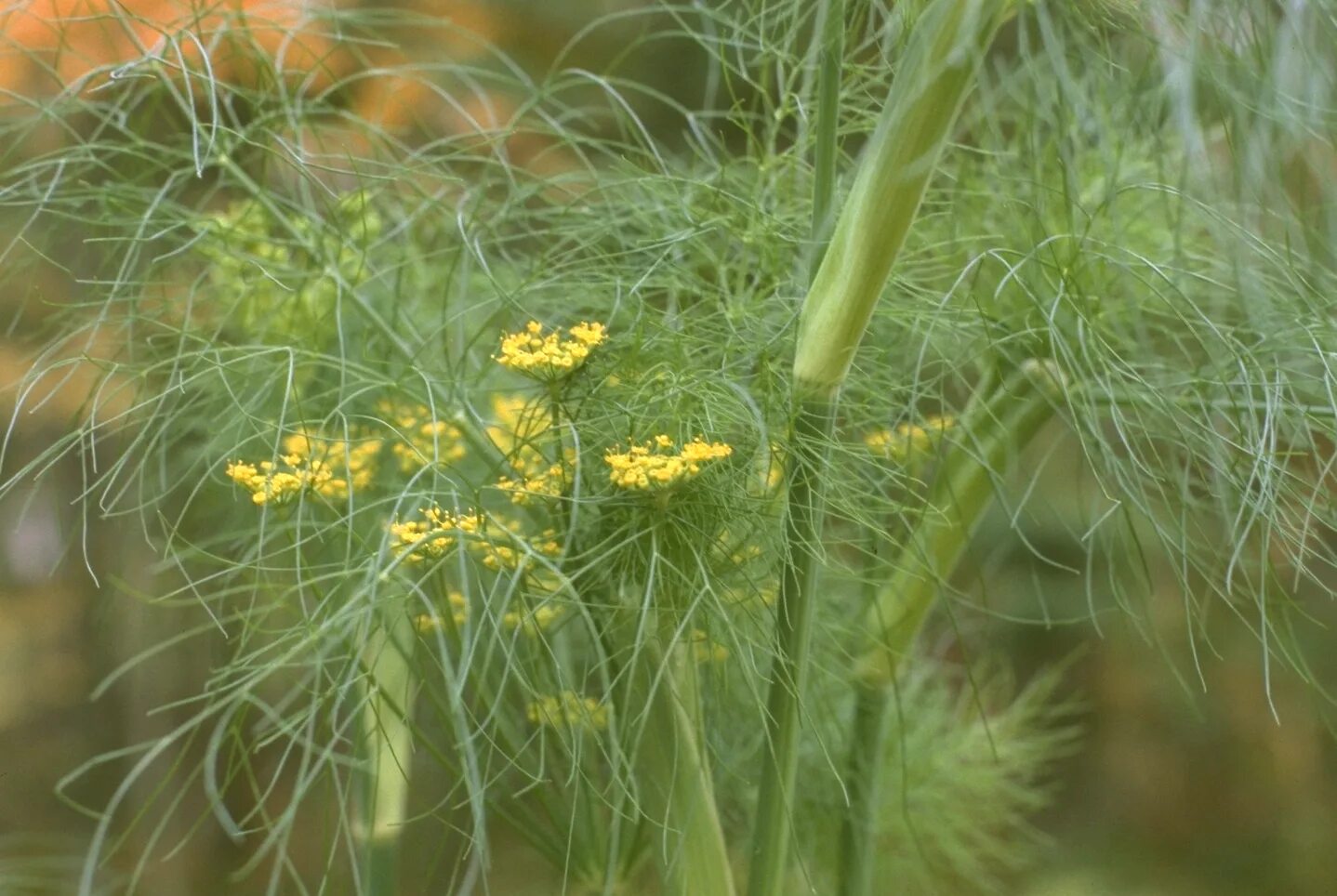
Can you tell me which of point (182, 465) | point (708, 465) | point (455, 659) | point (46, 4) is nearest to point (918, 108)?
→ point (708, 465)

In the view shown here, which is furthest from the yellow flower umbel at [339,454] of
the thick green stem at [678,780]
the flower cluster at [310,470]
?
the thick green stem at [678,780]

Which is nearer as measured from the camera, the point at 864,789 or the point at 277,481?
the point at 277,481

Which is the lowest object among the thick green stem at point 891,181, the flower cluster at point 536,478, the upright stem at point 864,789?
the upright stem at point 864,789

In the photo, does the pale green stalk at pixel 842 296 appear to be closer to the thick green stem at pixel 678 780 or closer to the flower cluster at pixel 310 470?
the thick green stem at pixel 678 780

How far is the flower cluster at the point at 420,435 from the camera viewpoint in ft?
1.37

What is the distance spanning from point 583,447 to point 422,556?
2.2 inches

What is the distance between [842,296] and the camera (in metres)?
0.32

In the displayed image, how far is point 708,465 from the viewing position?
34 centimetres

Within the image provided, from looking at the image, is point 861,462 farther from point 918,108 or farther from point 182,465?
point 182,465

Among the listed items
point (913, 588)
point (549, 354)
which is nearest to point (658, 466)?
point (549, 354)

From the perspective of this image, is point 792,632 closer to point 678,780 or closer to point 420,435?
point 678,780

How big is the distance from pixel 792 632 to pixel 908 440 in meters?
0.09

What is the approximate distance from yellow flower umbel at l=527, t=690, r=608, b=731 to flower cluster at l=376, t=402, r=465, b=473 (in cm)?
9

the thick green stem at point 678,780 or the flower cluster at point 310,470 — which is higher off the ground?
the flower cluster at point 310,470
